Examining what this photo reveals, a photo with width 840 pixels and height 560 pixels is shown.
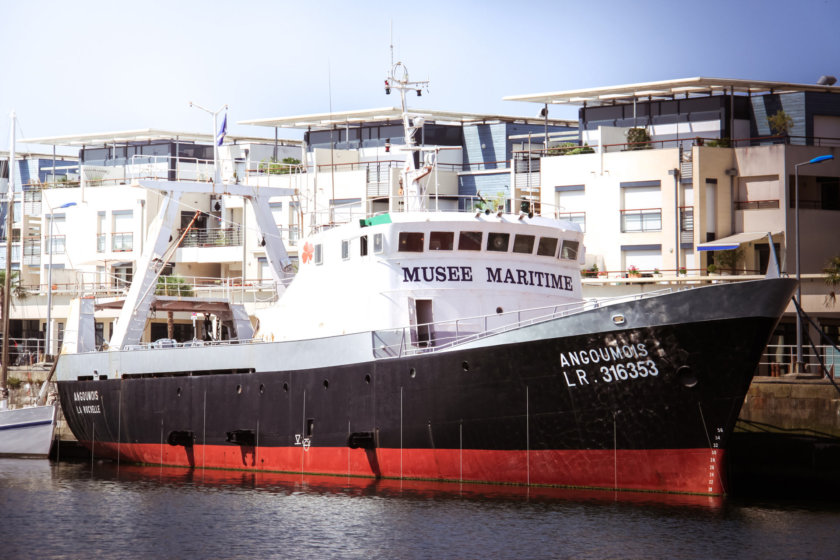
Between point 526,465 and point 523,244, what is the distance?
21.6ft

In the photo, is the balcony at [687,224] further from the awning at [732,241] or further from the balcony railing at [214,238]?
the balcony railing at [214,238]

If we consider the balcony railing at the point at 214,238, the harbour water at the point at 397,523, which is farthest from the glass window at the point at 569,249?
the balcony railing at the point at 214,238

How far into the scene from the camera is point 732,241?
5222cm

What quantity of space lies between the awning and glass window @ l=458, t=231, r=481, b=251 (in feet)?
75.4

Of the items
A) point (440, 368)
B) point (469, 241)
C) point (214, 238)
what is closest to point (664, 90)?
point (214, 238)

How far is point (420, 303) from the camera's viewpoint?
105 feet

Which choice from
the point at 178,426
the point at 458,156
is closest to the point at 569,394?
the point at 178,426

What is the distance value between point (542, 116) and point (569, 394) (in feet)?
161

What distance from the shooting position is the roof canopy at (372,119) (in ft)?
238

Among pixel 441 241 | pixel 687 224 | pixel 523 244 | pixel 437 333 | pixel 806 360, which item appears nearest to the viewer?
pixel 437 333

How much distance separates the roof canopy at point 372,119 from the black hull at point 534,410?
3995cm

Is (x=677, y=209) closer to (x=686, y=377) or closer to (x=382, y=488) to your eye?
(x=382, y=488)

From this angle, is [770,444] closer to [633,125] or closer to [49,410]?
[49,410]

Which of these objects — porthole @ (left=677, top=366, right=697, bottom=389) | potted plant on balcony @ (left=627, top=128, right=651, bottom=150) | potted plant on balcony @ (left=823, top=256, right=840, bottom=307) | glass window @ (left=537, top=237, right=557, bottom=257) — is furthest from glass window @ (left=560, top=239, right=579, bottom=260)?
potted plant on balcony @ (left=627, top=128, right=651, bottom=150)
